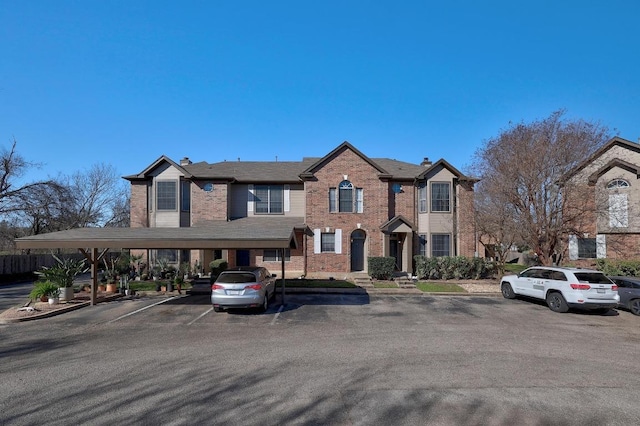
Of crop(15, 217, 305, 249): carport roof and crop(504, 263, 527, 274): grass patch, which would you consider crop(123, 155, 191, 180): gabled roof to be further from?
crop(504, 263, 527, 274): grass patch

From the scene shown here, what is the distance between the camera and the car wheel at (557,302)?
1372cm

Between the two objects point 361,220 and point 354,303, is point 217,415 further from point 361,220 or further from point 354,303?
point 361,220

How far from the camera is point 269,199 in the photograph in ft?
82.9

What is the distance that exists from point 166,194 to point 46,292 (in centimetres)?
1061

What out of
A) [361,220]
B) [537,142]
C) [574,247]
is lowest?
[574,247]

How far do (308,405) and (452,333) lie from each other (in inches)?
243

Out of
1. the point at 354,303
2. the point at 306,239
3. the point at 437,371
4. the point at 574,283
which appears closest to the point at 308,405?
the point at 437,371

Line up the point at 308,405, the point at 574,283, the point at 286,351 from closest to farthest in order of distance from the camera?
the point at 308,405
the point at 286,351
the point at 574,283

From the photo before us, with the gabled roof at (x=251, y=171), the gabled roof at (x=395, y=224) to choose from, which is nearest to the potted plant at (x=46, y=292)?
the gabled roof at (x=251, y=171)

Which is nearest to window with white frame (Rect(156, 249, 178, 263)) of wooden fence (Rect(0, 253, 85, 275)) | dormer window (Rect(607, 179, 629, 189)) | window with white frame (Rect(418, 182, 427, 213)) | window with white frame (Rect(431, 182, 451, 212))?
wooden fence (Rect(0, 253, 85, 275))

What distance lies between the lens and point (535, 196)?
64.4 feet

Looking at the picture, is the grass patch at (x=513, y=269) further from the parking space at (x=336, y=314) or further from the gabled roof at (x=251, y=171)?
the gabled roof at (x=251, y=171)

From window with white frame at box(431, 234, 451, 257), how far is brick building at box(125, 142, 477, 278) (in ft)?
0.22

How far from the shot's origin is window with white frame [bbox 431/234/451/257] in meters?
24.6
